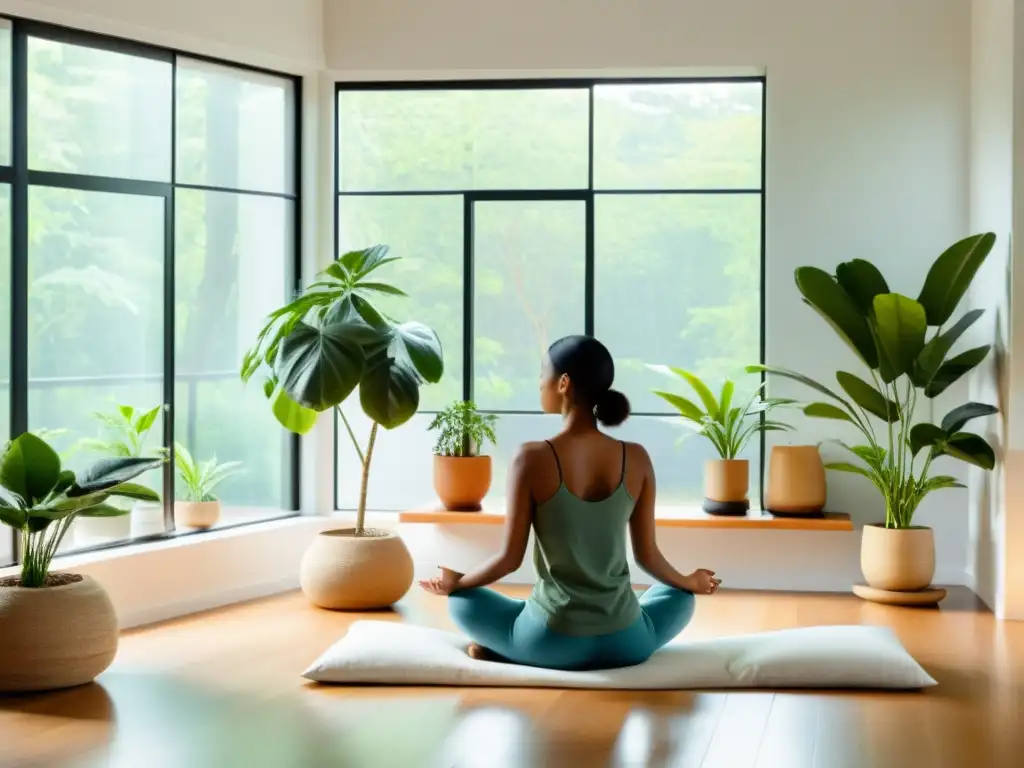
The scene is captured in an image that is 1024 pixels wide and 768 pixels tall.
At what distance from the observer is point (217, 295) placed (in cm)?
691

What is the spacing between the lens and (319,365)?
596 cm

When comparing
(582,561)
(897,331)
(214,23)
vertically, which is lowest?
(582,561)

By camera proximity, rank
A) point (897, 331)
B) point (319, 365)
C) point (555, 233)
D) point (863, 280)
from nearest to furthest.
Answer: point (319, 365) → point (897, 331) → point (863, 280) → point (555, 233)

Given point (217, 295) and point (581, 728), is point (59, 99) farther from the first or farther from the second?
point (581, 728)

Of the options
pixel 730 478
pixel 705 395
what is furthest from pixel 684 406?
pixel 730 478

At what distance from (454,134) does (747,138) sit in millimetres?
1496

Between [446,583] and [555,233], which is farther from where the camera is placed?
[555,233]

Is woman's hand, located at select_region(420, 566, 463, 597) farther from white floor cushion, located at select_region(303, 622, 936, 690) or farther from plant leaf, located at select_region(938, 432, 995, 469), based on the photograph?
plant leaf, located at select_region(938, 432, 995, 469)

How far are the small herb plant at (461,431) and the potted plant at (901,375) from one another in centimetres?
145

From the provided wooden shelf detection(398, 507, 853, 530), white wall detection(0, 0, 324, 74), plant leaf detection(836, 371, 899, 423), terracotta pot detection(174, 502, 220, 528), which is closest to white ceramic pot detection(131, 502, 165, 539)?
terracotta pot detection(174, 502, 220, 528)

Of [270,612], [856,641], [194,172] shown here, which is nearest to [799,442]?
[856,641]

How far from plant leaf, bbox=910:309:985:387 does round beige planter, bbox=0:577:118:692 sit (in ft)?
12.0

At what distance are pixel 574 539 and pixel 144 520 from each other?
258 centimetres

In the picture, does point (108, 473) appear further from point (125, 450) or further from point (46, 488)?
point (125, 450)
